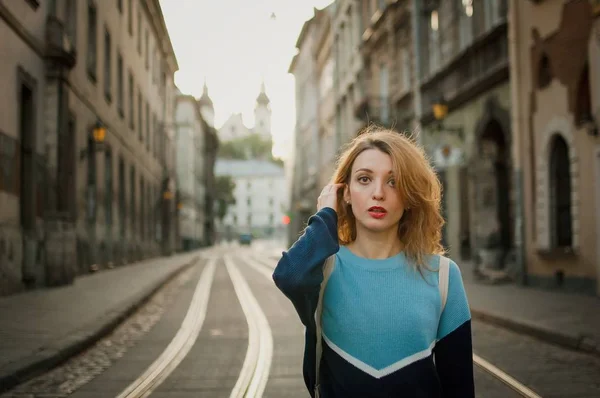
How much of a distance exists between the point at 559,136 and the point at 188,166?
48344 mm

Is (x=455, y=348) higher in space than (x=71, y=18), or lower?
lower

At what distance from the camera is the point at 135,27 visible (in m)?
30.0

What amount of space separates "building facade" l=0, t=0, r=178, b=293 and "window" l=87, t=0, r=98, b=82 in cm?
3

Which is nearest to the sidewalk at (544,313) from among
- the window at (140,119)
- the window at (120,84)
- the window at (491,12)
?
the window at (491,12)

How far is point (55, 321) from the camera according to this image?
9.34 metres

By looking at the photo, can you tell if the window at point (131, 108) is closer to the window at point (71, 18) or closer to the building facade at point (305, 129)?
the window at point (71, 18)

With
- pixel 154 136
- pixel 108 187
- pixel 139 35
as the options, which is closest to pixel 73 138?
pixel 108 187

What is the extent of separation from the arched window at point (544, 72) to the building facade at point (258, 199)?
408 feet

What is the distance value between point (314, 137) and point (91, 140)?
3349 centimetres

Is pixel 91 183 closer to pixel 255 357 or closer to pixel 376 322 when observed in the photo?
pixel 255 357

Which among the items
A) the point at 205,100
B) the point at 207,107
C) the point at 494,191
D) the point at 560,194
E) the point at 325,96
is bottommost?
the point at 560,194

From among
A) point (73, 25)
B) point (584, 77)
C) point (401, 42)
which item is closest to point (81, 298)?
point (73, 25)

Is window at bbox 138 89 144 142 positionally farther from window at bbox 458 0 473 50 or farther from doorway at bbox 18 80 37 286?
doorway at bbox 18 80 37 286

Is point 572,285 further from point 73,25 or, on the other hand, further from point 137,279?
point 73,25
